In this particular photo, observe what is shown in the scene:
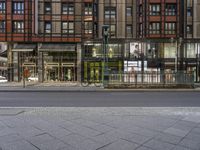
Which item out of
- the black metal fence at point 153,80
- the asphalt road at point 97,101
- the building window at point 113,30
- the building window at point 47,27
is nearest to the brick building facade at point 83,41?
the building window at point 47,27

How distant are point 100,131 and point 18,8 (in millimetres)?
33861

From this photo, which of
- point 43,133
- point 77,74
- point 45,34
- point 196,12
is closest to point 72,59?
point 77,74

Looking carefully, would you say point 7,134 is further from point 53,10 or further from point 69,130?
point 53,10

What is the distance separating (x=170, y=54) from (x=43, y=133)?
33356mm

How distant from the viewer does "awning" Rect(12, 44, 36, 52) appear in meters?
34.7

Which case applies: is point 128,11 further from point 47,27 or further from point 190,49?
A: point 47,27

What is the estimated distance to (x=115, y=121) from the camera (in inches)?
292

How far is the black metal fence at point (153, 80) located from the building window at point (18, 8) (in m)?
19.7

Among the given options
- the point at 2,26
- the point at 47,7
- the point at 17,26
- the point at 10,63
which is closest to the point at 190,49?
the point at 47,7

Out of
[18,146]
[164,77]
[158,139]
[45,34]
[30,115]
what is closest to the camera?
[18,146]

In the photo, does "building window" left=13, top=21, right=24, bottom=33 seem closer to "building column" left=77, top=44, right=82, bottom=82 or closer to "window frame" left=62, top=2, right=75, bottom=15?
"window frame" left=62, top=2, right=75, bottom=15

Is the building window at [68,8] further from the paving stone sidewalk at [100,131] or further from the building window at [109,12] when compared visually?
the paving stone sidewalk at [100,131]

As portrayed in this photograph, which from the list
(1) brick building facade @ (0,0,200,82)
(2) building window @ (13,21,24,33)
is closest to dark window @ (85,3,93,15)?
(1) brick building facade @ (0,0,200,82)

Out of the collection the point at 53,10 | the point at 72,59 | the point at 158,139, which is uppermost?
the point at 53,10
